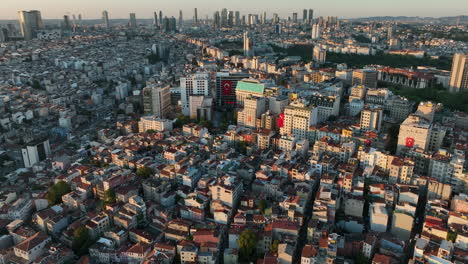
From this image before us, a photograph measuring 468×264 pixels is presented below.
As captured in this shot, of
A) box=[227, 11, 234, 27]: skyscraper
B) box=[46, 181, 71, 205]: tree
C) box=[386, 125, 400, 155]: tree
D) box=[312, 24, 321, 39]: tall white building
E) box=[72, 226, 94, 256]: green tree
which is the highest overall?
box=[227, 11, 234, 27]: skyscraper

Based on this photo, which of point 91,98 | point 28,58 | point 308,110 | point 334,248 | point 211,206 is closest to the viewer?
point 334,248

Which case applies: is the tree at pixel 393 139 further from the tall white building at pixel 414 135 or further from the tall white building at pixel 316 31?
the tall white building at pixel 316 31

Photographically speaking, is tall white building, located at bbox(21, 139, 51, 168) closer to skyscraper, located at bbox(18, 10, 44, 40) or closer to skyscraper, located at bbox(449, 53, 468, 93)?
skyscraper, located at bbox(449, 53, 468, 93)

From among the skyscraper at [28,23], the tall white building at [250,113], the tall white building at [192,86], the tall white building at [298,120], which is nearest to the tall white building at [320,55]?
the tall white building at [192,86]

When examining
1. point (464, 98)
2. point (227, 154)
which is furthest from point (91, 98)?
point (464, 98)

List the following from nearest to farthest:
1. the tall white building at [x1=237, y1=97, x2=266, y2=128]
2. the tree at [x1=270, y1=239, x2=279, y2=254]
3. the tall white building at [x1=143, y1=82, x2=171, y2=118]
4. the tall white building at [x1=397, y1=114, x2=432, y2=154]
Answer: the tree at [x1=270, y1=239, x2=279, y2=254] → the tall white building at [x1=397, y1=114, x2=432, y2=154] → the tall white building at [x1=237, y1=97, x2=266, y2=128] → the tall white building at [x1=143, y1=82, x2=171, y2=118]

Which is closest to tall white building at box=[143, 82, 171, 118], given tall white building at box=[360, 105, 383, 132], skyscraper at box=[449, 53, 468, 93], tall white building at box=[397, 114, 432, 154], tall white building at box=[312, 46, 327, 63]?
tall white building at box=[360, 105, 383, 132]

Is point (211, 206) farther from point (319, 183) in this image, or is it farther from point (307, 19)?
point (307, 19)
